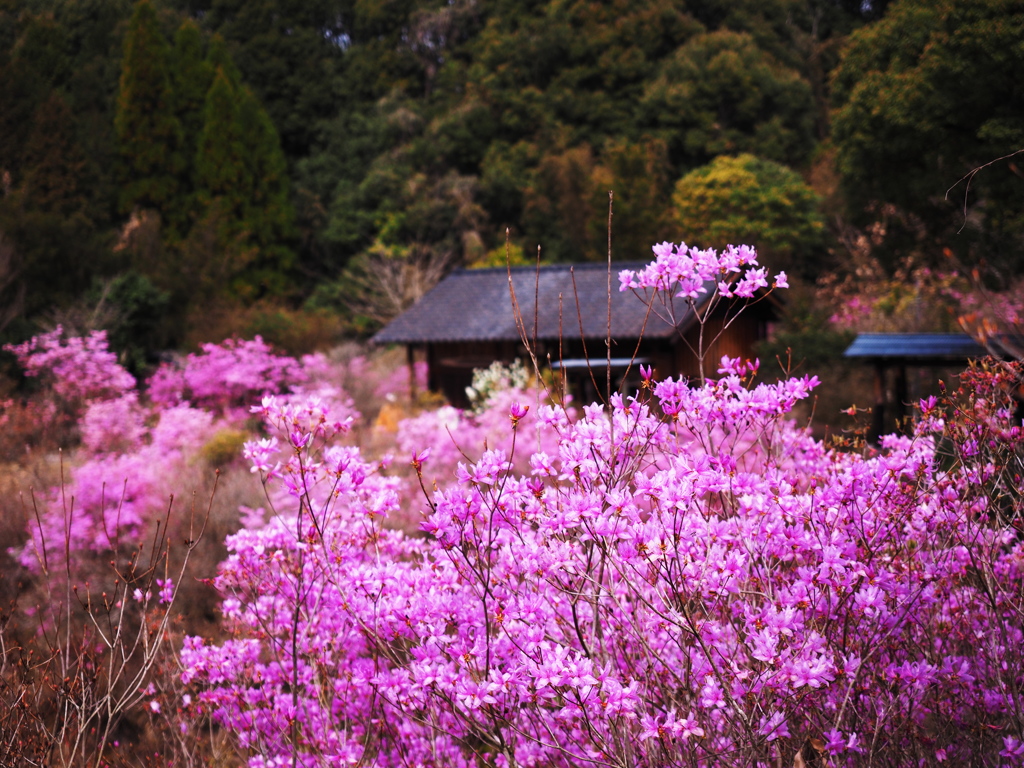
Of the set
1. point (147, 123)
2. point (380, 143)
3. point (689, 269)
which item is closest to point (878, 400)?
point (689, 269)

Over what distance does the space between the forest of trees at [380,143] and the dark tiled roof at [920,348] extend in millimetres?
10739

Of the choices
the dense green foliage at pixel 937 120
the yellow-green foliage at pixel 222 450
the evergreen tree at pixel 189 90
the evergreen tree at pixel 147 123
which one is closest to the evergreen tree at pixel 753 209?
the dense green foliage at pixel 937 120

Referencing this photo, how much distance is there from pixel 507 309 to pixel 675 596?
14.6 metres

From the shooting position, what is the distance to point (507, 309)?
1688cm

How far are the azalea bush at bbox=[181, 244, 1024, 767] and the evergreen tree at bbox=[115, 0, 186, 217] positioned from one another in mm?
28464

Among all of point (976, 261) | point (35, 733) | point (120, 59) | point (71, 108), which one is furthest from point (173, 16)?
point (35, 733)

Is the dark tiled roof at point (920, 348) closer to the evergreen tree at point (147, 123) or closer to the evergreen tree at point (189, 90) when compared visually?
the evergreen tree at point (189, 90)

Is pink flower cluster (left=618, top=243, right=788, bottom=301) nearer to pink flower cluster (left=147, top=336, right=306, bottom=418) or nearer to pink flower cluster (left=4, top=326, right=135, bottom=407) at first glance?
pink flower cluster (left=4, top=326, right=135, bottom=407)

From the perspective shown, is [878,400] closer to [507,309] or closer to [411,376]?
[507,309]

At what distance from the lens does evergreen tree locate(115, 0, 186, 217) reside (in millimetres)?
28562

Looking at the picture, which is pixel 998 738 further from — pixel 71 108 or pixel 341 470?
pixel 71 108

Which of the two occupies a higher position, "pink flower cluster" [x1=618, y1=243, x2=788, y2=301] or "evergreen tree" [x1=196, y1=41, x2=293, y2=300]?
"evergreen tree" [x1=196, y1=41, x2=293, y2=300]

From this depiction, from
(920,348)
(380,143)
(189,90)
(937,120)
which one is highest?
(189,90)

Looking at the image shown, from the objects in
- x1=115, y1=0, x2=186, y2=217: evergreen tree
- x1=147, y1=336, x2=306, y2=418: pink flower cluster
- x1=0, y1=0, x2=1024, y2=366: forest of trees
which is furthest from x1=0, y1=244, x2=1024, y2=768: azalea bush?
x1=115, y1=0, x2=186, y2=217: evergreen tree
